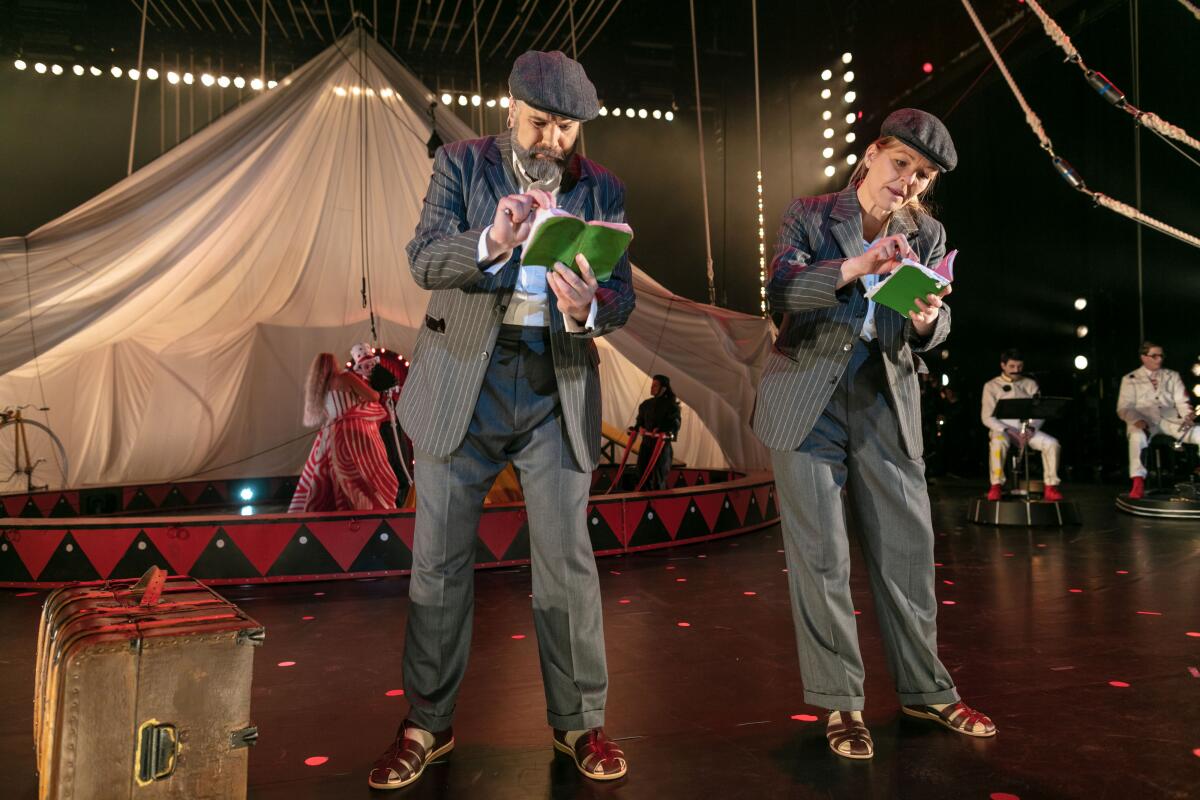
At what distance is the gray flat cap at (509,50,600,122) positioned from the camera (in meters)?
1.64

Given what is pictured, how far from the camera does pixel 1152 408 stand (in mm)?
6812

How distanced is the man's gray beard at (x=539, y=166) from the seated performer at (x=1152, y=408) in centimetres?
622

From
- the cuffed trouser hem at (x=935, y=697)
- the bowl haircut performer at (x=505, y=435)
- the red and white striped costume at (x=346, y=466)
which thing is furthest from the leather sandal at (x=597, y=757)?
the red and white striped costume at (x=346, y=466)

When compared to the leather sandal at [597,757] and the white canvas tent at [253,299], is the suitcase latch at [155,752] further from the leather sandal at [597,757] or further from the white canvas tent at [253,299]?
the white canvas tent at [253,299]

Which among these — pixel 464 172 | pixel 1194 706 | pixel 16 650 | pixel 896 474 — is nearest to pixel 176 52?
pixel 16 650

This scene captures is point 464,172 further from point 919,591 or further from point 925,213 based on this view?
point 919,591

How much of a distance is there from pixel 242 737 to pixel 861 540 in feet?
4.35

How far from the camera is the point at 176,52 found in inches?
339

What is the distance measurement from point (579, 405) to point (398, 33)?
27.5ft

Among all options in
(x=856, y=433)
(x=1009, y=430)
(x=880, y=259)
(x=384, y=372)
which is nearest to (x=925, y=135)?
(x=880, y=259)

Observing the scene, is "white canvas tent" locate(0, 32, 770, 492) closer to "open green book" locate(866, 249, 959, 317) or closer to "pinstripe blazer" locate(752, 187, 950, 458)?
"pinstripe blazer" locate(752, 187, 950, 458)

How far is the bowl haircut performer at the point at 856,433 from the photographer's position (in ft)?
6.20

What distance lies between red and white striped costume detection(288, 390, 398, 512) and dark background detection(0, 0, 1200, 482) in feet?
14.2

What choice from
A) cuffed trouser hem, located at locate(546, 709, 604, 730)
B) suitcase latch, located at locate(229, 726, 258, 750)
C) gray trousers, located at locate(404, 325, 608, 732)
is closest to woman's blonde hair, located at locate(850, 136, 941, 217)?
gray trousers, located at locate(404, 325, 608, 732)
